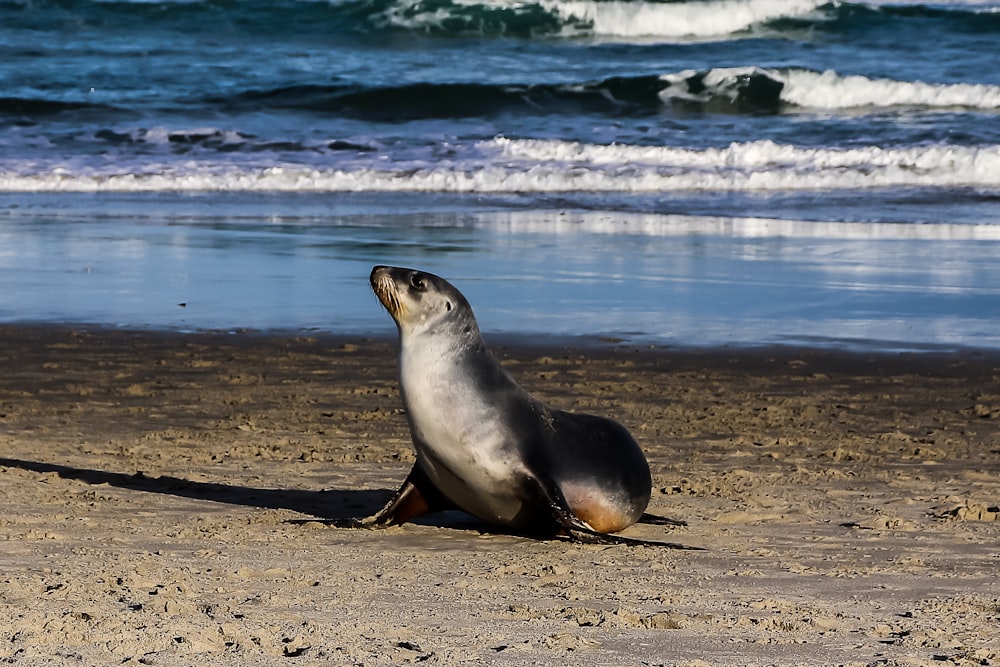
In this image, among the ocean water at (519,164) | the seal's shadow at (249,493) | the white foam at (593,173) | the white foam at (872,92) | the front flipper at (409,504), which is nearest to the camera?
the front flipper at (409,504)

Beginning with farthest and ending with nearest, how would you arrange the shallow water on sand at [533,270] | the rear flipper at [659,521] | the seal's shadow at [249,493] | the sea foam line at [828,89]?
the sea foam line at [828,89], the shallow water on sand at [533,270], the seal's shadow at [249,493], the rear flipper at [659,521]

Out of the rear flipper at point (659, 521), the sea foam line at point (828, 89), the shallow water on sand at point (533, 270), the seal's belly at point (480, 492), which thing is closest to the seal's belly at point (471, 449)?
the seal's belly at point (480, 492)

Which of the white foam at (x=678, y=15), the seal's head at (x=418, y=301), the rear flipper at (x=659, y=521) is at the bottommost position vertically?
the rear flipper at (x=659, y=521)

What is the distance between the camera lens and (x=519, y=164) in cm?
1980

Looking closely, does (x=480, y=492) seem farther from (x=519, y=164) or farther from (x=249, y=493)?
(x=519, y=164)

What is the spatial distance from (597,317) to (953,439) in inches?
135

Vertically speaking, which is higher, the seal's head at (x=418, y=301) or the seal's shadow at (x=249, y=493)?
the seal's head at (x=418, y=301)

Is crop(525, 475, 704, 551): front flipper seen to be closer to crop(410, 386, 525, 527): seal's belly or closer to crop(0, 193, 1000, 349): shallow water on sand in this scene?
crop(410, 386, 525, 527): seal's belly

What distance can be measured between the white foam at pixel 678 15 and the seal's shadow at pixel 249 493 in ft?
109

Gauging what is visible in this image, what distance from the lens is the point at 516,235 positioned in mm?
14203

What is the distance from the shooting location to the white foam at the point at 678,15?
38.8 meters

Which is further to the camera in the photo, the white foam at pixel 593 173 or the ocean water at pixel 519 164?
the white foam at pixel 593 173

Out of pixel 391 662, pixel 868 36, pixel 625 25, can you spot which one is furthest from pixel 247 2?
pixel 391 662

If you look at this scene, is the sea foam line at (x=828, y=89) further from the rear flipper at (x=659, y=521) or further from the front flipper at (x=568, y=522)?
the front flipper at (x=568, y=522)
